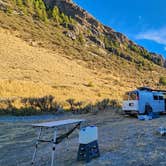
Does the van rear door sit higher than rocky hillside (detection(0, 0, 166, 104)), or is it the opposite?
rocky hillside (detection(0, 0, 166, 104))

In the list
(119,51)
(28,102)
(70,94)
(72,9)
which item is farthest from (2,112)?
(72,9)

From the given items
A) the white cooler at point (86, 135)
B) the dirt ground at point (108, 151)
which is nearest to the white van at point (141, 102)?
the dirt ground at point (108, 151)

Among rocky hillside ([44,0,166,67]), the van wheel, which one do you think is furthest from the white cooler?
rocky hillside ([44,0,166,67])

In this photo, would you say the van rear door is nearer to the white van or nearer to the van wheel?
the white van

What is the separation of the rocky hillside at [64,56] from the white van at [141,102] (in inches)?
418

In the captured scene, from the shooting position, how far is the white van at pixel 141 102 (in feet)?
58.5

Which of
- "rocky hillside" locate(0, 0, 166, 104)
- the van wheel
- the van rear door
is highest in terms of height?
"rocky hillside" locate(0, 0, 166, 104)

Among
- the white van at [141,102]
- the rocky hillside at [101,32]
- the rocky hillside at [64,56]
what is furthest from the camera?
the rocky hillside at [101,32]

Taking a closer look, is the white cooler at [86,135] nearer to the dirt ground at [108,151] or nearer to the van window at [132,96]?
the dirt ground at [108,151]

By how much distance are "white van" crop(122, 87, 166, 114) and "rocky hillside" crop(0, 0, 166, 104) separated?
1061cm

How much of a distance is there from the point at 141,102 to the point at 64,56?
134 ft

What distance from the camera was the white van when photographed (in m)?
17.8

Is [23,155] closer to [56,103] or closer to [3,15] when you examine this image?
[56,103]

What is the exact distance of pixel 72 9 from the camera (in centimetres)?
9631
